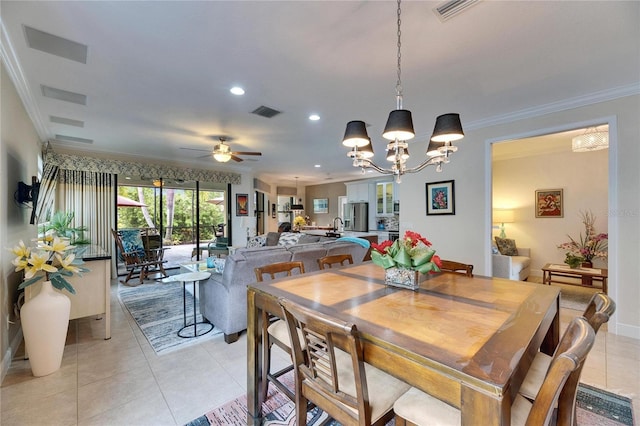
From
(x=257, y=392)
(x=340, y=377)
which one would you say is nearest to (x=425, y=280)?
(x=340, y=377)

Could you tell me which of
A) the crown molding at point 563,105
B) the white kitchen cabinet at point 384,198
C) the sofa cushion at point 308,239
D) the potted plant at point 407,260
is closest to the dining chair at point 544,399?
the potted plant at point 407,260

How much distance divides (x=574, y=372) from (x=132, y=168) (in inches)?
270

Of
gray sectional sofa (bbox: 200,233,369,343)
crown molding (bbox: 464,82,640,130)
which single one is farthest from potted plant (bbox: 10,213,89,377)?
crown molding (bbox: 464,82,640,130)

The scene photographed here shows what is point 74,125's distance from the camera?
13.2 ft

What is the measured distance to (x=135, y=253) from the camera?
5.28 metres

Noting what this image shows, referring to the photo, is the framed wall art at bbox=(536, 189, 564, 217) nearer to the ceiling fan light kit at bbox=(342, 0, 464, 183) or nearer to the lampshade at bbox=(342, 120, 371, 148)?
the ceiling fan light kit at bbox=(342, 0, 464, 183)

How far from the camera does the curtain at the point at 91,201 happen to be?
16.7ft

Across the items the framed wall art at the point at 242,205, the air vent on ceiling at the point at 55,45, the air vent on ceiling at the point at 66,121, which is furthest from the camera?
the framed wall art at the point at 242,205

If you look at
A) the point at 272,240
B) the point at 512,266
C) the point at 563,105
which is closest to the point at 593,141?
the point at 563,105

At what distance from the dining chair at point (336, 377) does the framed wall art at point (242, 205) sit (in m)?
6.66

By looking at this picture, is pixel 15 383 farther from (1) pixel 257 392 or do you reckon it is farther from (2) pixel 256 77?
(2) pixel 256 77

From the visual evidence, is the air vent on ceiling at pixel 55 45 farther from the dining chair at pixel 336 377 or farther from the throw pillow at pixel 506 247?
the throw pillow at pixel 506 247

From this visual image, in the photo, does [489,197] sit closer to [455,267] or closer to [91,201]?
[455,267]

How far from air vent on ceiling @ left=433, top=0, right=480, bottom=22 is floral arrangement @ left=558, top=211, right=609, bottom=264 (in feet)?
16.1
